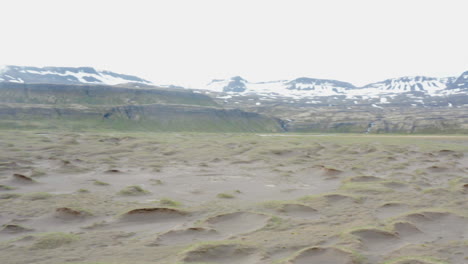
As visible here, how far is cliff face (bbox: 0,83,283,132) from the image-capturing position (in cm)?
12688

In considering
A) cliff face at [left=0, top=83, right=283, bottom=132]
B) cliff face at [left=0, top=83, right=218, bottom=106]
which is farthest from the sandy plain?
cliff face at [left=0, top=83, right=218, bottom=106]

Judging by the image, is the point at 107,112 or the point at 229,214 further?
the point at 107,112

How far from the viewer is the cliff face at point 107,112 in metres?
127

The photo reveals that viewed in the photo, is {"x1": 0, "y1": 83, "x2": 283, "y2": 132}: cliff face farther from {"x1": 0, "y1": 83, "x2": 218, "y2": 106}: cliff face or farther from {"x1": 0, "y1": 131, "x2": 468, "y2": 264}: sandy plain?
{"x1": 0, "y1": 131, "x2": 468, "y2": 264}: sandy plain

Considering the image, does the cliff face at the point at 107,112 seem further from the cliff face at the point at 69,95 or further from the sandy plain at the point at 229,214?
the sandy plain at the point at 229,214

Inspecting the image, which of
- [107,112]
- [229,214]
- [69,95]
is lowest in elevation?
[107,112]

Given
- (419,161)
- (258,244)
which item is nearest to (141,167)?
(258,244)

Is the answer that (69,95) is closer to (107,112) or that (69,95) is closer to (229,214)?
(107,112)

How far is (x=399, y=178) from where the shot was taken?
36.1 m

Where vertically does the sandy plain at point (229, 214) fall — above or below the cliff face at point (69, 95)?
below

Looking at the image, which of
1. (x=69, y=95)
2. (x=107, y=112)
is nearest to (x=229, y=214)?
(x=107, y=112)

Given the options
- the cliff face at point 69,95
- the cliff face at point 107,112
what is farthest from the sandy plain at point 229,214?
the cliff face at point 69,95

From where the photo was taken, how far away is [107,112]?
14412cm

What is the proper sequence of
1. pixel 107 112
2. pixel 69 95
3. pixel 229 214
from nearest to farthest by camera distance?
pixel 229 214 → pixel 107 112 → pixel 69 95
